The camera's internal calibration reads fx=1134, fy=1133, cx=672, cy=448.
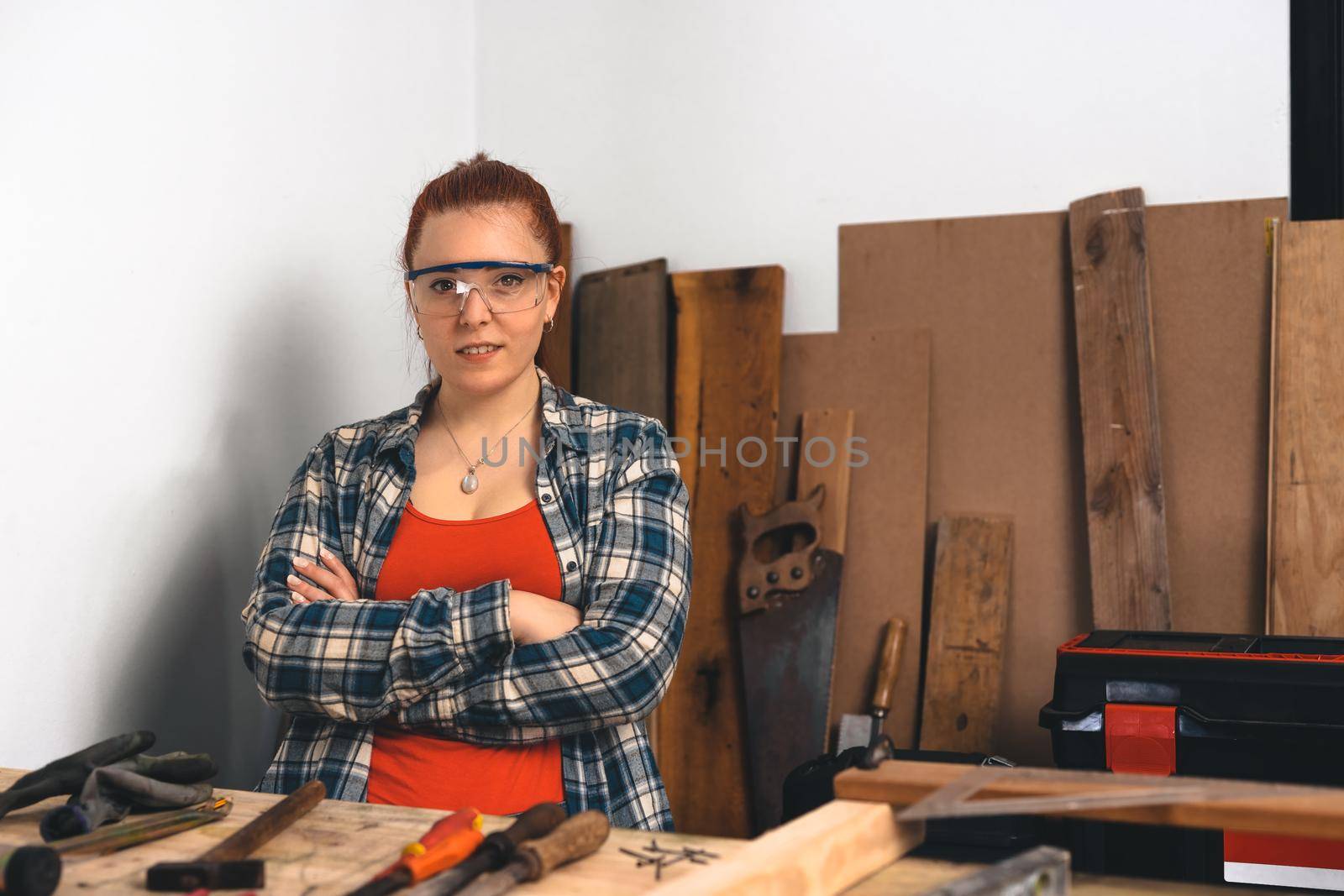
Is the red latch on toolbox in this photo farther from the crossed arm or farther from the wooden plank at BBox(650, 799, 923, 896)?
the wooden plank at BBox(650, 799, 923, 896)

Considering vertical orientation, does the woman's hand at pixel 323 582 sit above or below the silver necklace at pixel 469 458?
below

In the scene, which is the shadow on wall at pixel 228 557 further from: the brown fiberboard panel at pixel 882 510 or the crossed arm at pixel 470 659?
the brown fiberboard panel at pixel 882 510

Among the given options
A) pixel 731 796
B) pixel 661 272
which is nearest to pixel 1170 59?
pixel 661 272

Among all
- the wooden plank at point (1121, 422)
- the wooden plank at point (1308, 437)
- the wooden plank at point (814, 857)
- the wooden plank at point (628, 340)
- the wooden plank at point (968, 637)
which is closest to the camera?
the wooden plank at point (814, 857)

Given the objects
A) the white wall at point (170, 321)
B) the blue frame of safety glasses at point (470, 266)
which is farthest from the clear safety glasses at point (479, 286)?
the white wall at point (170, 321)

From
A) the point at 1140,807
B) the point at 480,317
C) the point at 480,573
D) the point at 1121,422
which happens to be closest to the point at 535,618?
the point at 480,573

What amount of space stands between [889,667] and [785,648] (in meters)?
0.24

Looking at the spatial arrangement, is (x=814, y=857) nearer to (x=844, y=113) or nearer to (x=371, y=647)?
(x=371, y=647)

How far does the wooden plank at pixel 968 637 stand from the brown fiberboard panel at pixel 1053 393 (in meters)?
0.07

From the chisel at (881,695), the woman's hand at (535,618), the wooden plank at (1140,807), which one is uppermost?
the woman's hand at (535,618)

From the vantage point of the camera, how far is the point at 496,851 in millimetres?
1026

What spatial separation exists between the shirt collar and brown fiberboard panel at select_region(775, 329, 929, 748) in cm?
94

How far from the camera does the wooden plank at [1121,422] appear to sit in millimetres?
2465

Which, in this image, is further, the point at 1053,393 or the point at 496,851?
the point at 1053,393
